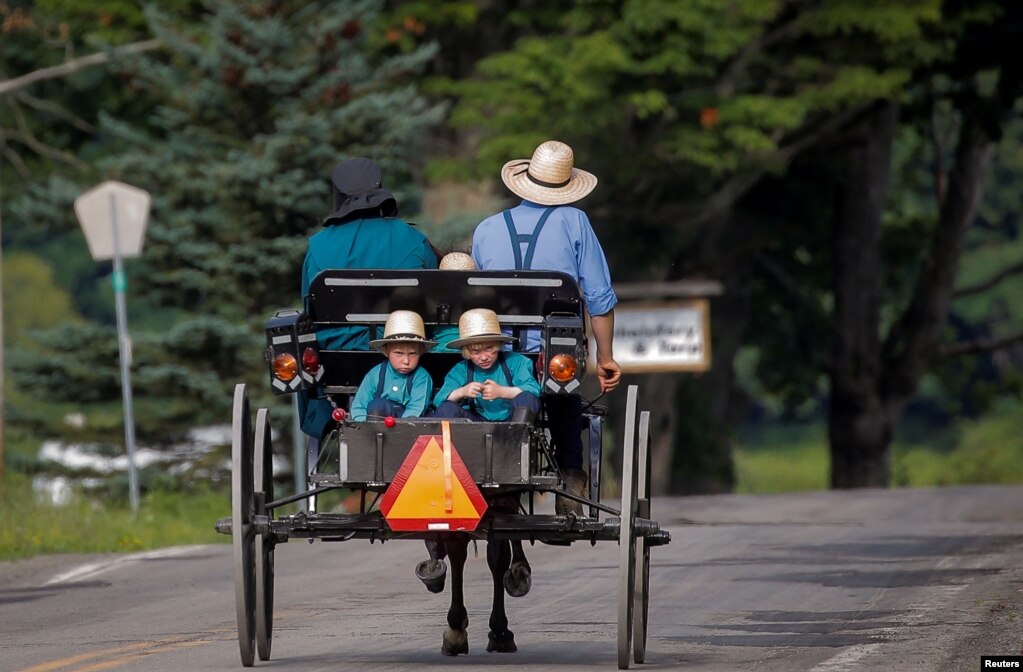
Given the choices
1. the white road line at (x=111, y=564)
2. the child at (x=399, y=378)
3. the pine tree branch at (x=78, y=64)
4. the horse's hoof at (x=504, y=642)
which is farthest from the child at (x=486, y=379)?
the pine tree branch at (x=78, y=64)

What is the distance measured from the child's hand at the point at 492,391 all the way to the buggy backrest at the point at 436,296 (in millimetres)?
418

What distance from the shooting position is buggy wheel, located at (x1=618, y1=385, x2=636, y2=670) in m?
8.67

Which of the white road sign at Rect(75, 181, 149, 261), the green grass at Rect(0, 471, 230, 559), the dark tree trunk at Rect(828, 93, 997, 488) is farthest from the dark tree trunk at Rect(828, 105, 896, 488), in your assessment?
the white road sign at Rect(75, 181, 149, 261)

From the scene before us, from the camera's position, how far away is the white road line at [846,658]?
902 cm

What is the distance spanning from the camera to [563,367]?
904 centimetres

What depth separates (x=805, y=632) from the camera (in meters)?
10.6

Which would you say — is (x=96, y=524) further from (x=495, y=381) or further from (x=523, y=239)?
(x=495, y=381)

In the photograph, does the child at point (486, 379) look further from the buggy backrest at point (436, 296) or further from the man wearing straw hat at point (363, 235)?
the man wearing straw hat at point (363, 235)

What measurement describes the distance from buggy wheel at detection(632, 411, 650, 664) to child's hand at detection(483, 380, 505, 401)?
2.01ft

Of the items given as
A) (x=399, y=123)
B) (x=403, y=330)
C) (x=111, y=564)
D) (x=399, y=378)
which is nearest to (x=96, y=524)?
(x=111, y=564)

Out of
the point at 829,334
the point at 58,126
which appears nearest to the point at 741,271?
the point at 829,334

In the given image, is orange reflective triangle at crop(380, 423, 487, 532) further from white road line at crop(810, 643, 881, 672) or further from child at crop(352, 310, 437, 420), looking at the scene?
white road line at crop(810, 643, 881, 672)

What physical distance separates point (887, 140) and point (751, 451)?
5139 cm

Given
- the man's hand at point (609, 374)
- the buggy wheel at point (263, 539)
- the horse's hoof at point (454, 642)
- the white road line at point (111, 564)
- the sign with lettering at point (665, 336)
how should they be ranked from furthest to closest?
the sign with lettering at point (665, 336) → the white road line at point (111, 564) → the horse's hoof at point (454, 642) → the man's hand at point (609, 374) → the buggy wheel at point (263, 539)
